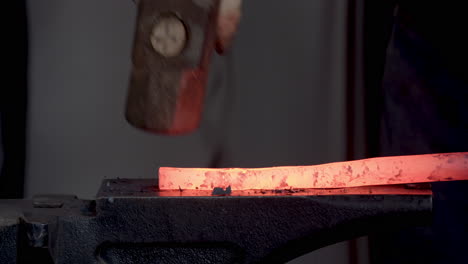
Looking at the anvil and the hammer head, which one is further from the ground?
the hammer head

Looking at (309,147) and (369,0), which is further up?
(369,0)

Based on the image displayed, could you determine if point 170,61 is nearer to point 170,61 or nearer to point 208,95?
point 170,61

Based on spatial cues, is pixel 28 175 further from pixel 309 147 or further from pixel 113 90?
pixel 309 147

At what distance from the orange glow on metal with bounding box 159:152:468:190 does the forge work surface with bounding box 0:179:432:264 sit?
0.02 metres

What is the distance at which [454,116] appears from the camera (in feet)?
3.59

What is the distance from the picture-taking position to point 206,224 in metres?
0.71

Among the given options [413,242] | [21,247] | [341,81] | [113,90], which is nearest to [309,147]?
[341,81]

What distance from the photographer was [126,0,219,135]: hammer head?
0.85 meters

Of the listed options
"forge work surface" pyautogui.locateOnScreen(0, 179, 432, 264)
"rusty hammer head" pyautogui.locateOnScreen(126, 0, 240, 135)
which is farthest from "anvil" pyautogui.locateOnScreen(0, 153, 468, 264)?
"rusty hammer head" pyautogui.locateOnScreen(126, 0, 240, 135)

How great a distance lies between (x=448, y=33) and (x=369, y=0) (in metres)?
0.18

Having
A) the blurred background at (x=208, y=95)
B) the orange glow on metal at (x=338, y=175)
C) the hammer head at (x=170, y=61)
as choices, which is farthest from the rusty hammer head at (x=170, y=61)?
the blurred background at (x=208, y=95)

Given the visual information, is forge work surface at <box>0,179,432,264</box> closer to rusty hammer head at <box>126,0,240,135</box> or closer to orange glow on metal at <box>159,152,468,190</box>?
orange glow on metal at <box>159,152,468,190</box>

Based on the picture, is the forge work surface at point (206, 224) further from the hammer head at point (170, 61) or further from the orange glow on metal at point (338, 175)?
the hammer head at point (170, 61)

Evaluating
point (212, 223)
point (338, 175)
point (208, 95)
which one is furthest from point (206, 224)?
point (208, 95)
